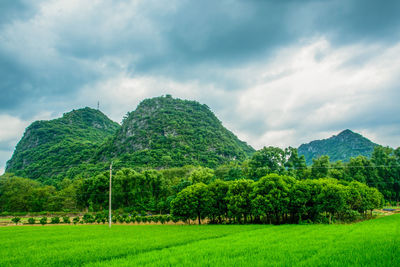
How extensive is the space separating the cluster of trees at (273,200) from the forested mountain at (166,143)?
76975mm

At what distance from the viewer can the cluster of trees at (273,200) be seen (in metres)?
35.0

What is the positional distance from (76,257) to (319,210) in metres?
34.6

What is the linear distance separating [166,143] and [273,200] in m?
112

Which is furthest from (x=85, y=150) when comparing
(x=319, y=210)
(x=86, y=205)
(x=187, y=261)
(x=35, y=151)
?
(x=187, y=261)

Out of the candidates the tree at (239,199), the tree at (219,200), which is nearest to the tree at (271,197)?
the tree at (239,199)

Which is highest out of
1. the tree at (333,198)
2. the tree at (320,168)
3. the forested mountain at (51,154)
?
the forested mountain at (51,154)

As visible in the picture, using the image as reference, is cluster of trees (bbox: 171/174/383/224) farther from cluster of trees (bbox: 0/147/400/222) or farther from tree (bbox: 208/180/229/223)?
cluster of trees (bbox: 0/147/400/222)

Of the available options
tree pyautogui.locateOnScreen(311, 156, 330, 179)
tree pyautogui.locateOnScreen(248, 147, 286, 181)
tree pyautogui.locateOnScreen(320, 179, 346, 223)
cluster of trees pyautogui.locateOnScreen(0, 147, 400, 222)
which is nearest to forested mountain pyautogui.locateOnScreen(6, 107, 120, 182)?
cluster of trees pyautogui.locateOnScreen(0, 147, 400, 222)

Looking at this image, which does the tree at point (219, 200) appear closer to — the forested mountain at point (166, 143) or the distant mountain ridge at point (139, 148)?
the distant mountain ridge at point (139, 148)

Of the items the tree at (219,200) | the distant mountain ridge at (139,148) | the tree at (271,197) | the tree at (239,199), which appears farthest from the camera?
the distant mountain ridge at (139,148)

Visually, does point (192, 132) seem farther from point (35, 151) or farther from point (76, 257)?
point (76, 257)

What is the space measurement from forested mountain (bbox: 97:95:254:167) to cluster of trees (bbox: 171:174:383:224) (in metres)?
77.0

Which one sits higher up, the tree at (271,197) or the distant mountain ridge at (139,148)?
the distant mountain ridge at (139,148)

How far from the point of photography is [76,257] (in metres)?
12.4
